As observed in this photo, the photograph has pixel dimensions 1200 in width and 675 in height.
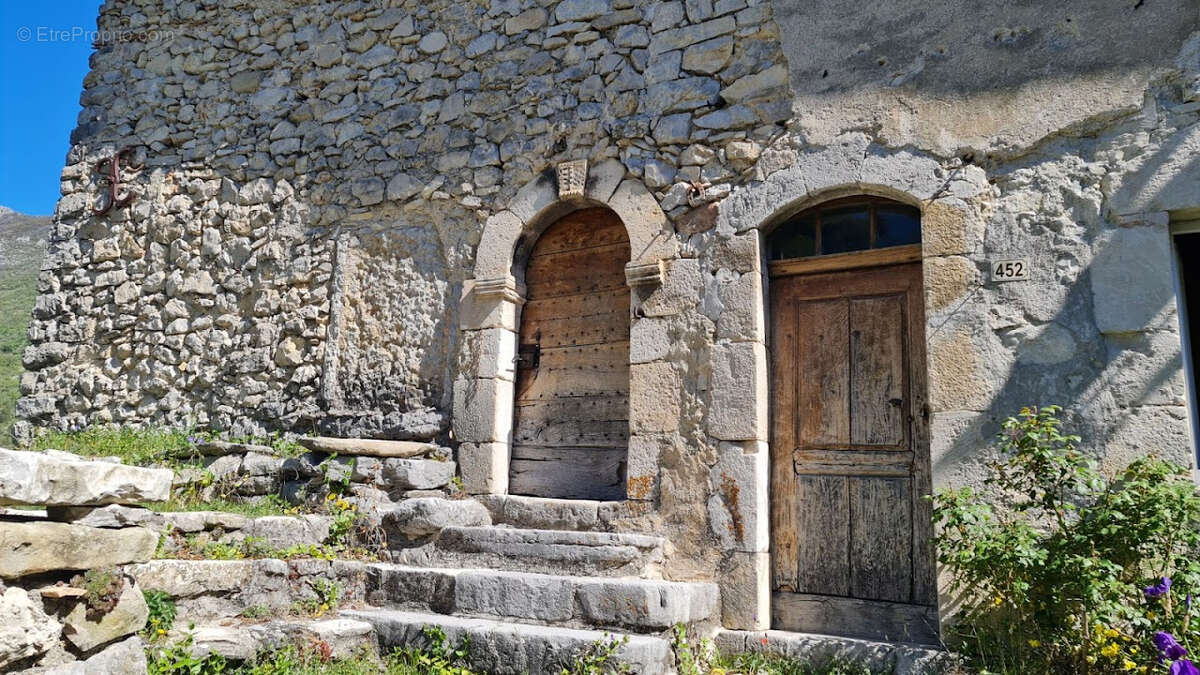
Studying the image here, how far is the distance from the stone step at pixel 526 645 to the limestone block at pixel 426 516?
0.84 meters

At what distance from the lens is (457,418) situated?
17.9ft

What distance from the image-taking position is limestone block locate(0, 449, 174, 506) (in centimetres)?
260

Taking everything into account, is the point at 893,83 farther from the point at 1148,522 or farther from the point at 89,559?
the point at 89,559

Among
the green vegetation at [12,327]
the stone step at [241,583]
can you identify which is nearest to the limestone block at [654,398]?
the stone step at [241,583]

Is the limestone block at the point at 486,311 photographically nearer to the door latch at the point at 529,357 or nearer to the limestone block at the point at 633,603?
the door latch at the point at 529,357

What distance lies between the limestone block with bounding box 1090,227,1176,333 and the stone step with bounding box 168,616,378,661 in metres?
3.61

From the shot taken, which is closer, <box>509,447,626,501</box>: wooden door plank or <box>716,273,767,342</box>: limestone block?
<box>716,273,767,342</box>: limestone block

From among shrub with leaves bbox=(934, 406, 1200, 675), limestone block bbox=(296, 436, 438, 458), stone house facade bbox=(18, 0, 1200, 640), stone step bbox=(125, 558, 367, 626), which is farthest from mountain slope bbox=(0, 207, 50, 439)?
shrub with leaves bbox=(934, 406, 1200, 675)

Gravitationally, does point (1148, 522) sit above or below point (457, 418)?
below

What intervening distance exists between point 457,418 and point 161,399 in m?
2.53

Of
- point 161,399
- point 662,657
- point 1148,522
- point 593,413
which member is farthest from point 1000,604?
point 161,399

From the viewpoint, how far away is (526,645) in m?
3.62

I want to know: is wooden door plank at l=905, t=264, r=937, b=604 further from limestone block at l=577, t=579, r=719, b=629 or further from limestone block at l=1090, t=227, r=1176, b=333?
limestone block at l=577, t=579, r=719, b=629

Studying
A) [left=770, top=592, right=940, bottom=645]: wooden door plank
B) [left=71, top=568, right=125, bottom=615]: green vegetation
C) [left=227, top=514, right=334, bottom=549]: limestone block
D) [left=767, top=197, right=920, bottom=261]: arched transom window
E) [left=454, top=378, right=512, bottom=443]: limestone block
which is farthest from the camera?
[left=454, top=378, right=512, bottom=443]: limestone block
